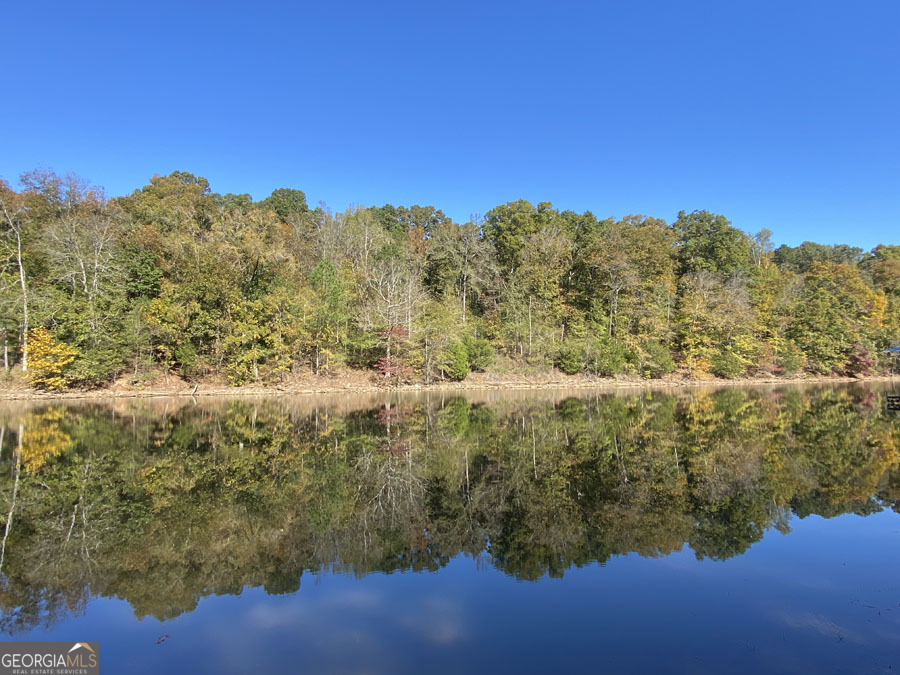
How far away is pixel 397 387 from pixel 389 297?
272 inches

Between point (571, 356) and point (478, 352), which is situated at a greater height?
point (478, 352)

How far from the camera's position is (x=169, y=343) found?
105ft

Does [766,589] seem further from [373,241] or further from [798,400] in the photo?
[373,241]

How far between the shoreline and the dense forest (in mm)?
1063

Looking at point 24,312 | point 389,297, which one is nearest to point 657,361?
point 389,297

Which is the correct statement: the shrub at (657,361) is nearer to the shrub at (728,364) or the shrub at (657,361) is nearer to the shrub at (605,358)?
the shrub at (605,358)

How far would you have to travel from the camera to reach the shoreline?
28500 millimetres

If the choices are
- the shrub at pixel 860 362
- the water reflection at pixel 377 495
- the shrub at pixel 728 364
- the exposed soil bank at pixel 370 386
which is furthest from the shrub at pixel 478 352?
the shrub at pixel 860 362

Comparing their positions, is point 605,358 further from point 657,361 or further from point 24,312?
point 24,312

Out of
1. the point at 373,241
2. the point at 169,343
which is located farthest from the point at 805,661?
the point at 373,241

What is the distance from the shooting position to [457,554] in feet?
24.9

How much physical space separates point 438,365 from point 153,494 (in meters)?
27.4

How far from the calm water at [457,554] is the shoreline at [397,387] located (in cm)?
1492

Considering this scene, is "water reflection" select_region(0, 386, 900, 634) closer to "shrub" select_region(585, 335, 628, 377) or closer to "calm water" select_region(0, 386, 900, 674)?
"calm water" select_region(0, 386, 900, 674)
